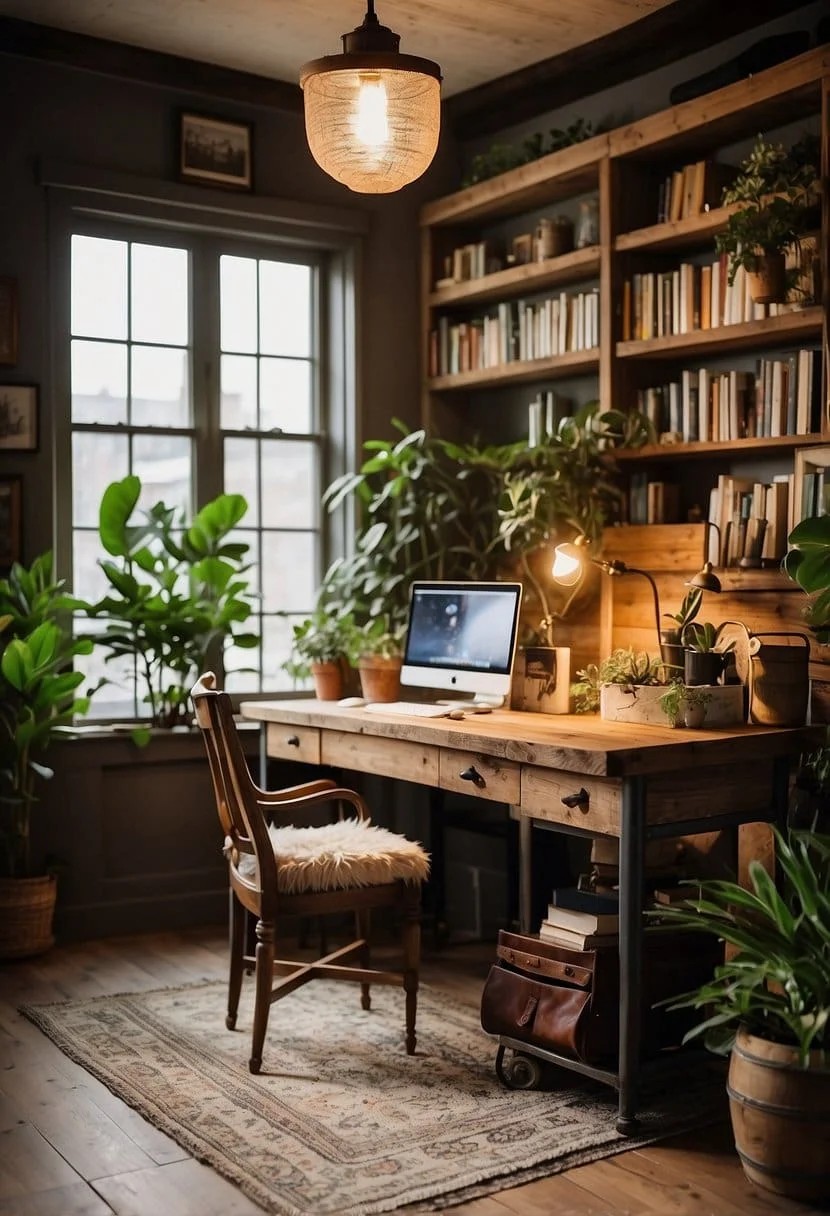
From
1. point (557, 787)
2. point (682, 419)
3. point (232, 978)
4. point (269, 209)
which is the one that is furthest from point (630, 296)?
point (232, 978)

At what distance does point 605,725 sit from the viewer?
3592mm

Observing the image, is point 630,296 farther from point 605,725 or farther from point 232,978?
point 232,978

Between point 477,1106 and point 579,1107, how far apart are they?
245 millimetres

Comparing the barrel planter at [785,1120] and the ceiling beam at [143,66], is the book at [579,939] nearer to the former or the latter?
the barrel planter at [785,1120]

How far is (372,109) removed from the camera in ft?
10.5

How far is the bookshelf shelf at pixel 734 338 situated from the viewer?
12.4 ft

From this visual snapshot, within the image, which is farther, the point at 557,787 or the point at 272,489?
the point at 272,489

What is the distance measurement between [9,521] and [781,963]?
3.03m

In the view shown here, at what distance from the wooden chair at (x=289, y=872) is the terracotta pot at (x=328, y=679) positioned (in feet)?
2.72

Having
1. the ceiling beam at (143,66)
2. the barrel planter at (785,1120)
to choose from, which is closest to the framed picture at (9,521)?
the ceiling beam at (143,66)

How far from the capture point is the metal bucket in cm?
348

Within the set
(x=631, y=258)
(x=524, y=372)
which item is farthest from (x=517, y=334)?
(x=631, y=258)

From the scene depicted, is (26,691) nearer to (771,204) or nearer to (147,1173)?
(147,1173)

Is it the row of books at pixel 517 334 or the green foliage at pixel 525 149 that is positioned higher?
Result: the green foliage at pixel 525 149
